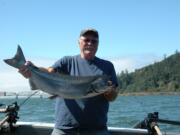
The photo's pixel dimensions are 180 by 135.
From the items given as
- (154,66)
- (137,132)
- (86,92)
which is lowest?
(137,132)

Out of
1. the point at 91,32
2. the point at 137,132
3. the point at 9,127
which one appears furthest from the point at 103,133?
the point at 9,127

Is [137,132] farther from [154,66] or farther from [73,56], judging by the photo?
[154,66]

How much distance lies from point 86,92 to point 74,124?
1.67ft

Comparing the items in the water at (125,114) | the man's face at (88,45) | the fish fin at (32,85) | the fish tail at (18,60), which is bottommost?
the water at (125,114)

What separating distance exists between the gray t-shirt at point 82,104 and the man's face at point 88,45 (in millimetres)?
102

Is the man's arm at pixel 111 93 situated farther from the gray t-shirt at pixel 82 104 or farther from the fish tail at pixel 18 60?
the fish tail at pixel 18 60

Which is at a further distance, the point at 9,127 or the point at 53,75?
the point at 9,127

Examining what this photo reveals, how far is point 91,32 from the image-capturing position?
23.6 ft

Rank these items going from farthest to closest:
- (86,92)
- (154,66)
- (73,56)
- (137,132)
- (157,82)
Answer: (154,66) → (157,82) → (137,132) → (73,56) → (86,92)

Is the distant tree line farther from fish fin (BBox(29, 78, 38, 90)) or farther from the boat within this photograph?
fish fin (BBox(29, 78, 38, 90))

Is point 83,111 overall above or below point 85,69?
below

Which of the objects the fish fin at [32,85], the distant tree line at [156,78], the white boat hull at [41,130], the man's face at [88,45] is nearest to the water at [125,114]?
the white boat hull at [41,130]

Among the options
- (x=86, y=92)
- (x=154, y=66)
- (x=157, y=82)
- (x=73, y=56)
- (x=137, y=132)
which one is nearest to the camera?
(x=86, y=92)

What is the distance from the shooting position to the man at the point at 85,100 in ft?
23.0
